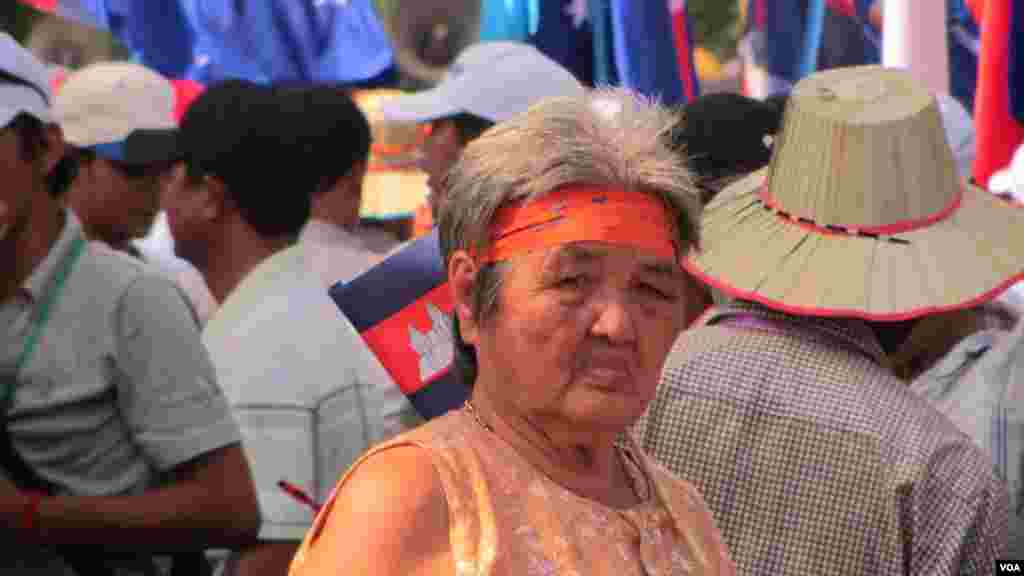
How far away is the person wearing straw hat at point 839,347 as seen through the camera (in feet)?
9.73

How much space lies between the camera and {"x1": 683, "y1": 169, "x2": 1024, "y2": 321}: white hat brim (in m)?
3.20

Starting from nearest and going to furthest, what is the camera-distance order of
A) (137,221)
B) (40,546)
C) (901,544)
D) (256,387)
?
1. (901,544)
2. (40,546)
3. (256,387)
4. (137,221)

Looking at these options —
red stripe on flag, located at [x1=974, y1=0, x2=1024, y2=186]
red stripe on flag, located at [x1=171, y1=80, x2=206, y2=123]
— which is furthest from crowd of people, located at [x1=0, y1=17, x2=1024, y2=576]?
red stripe on flag, located at [x1=171, y1=80, x2=206, y2=123]

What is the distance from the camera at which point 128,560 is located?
3.68 metres

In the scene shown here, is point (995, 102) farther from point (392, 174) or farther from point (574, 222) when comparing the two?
point (392, 174)

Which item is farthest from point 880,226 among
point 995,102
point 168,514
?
point 995,102

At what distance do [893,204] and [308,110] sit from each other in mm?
1751

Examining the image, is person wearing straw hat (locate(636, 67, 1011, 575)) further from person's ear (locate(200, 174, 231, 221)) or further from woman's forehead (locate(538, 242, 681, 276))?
person's ear (locate(200, 174, 231, 221))

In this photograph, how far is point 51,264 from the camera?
3.60 metres

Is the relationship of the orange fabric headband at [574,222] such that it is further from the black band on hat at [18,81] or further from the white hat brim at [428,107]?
the white hat brim at [428,107]

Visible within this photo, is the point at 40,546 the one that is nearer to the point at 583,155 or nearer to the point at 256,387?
the point at 256,387

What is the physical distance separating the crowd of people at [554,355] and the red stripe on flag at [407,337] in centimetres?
12

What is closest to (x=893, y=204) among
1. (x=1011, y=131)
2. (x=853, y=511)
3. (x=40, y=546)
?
(x=853, y=511)

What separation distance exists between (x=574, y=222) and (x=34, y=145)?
1.78 metres
